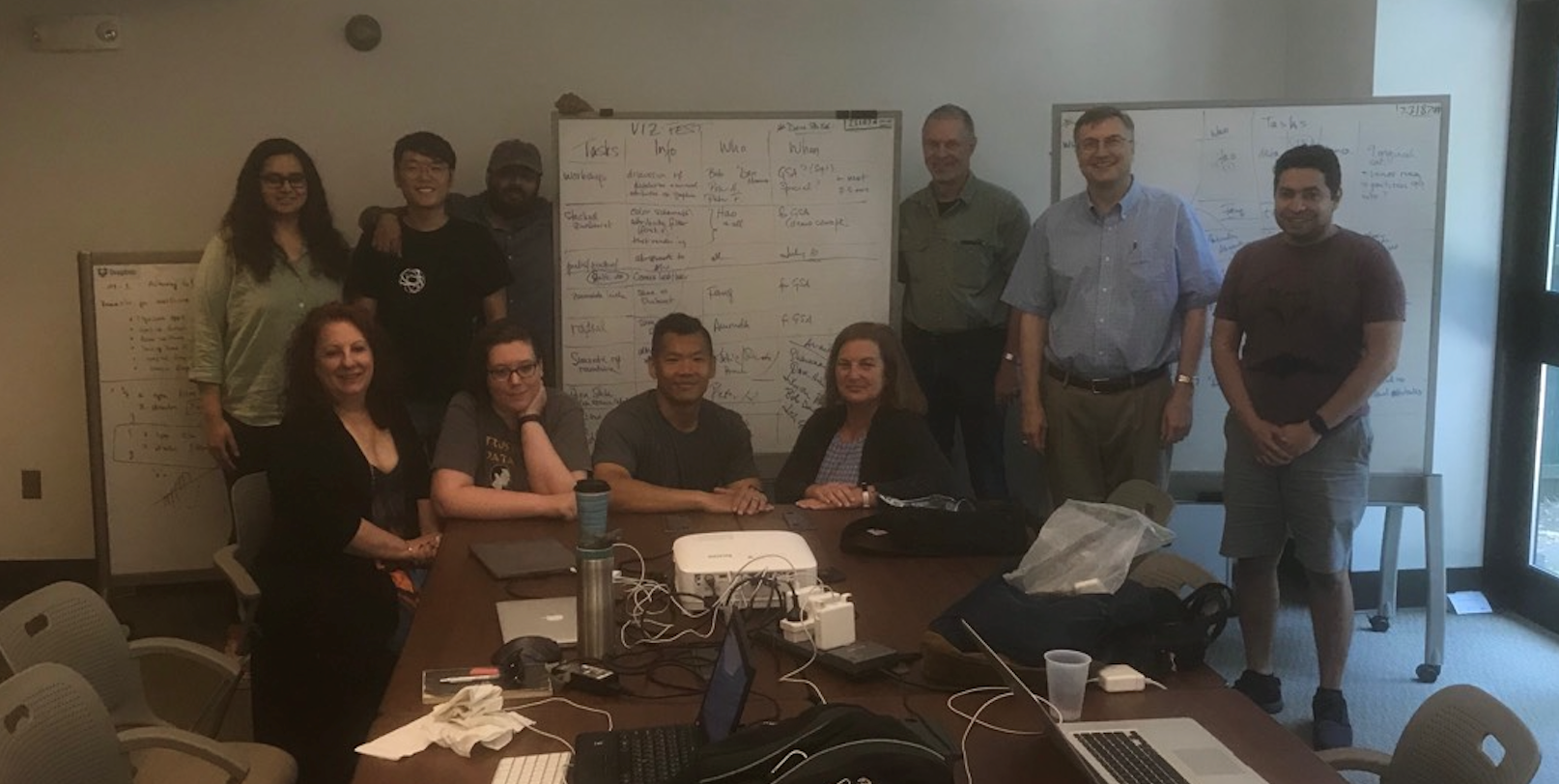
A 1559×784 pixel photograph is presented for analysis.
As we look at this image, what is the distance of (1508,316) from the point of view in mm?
4438

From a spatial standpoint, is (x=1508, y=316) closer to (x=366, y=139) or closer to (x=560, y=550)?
(x=560, y=550)

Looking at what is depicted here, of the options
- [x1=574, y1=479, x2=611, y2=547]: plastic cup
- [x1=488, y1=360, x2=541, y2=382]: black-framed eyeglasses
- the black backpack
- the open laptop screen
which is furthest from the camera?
[x1=488, y1=360, x2=541, y2=382]: black-framed eyeglasses

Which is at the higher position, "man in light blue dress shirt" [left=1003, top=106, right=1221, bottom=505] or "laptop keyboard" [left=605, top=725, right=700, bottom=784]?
"man in light blue dress shirt" [left=1003, top=106, right=1221, bottom=505]

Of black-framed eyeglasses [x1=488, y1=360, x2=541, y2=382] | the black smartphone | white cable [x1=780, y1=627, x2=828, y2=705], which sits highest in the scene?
black-framed eyeglasses [x1=488, y1=360, x2=541, y2=382]

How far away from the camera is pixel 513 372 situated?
3.12 metres

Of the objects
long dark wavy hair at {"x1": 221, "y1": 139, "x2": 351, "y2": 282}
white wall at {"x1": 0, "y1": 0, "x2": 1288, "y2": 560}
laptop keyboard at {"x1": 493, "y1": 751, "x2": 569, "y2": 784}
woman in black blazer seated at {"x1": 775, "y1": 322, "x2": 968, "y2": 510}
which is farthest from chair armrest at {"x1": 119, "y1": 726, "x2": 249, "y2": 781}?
white wall at {"x1": 0, "y1": 0, "x2": 1288, "y2": 560}

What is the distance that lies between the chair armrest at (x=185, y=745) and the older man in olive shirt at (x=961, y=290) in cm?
271

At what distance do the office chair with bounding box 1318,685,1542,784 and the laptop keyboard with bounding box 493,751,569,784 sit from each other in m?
1.02

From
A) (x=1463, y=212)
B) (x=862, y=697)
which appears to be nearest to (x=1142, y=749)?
(x=862, y=697)

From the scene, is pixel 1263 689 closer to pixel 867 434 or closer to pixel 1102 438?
pixel 1102 438

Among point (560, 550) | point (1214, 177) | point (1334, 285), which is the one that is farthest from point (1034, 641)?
point (1214, 177)

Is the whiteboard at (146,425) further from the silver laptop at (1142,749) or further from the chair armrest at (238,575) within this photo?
the silver laptop at (1142,749)

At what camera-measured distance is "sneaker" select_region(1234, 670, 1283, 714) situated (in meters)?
3.55

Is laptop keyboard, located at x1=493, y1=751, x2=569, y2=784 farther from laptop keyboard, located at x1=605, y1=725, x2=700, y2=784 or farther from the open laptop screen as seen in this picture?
the open laptop screen
